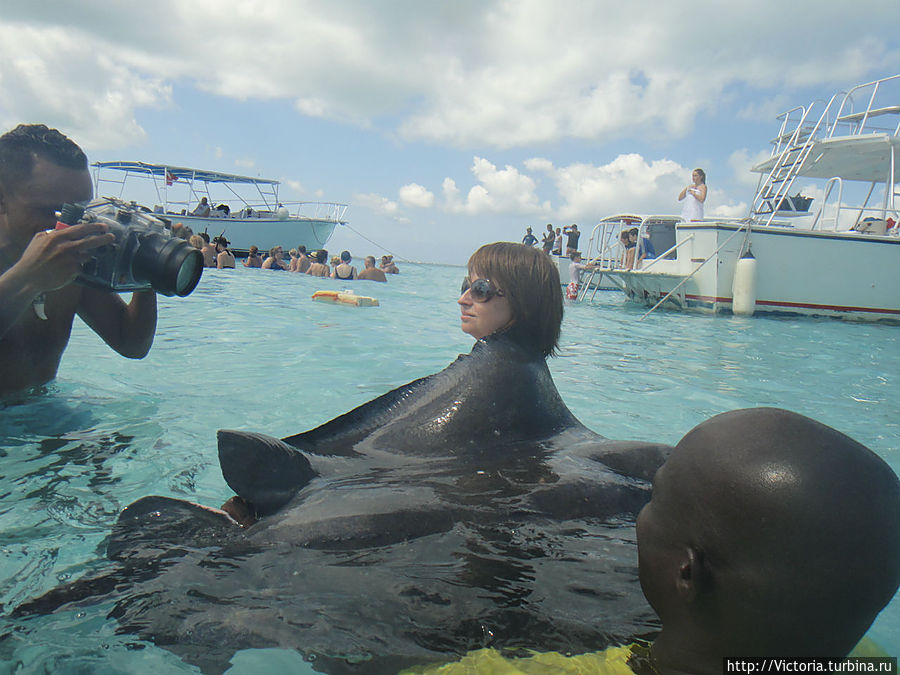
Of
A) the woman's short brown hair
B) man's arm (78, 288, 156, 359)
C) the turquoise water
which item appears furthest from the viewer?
man's arm (78, 288, 156, 359)

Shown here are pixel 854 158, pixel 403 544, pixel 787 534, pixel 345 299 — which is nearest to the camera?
pixel 787 534

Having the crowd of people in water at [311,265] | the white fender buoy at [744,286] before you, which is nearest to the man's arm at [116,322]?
the white fender buoy at [744,286]

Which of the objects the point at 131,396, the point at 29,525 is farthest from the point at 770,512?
the point at 131,396

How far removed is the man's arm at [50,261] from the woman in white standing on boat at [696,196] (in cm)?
1450

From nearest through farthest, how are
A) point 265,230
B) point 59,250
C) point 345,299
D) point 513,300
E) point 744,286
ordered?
1. point 59,250
2. point 513,300
3. point 345,299
4. point 744,286
5. point 265,230

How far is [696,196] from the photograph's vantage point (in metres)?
14.8

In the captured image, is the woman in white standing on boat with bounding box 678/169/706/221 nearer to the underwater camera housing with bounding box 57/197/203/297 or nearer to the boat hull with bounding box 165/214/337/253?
the underwater camera housing with bounding box 57/197/203/297

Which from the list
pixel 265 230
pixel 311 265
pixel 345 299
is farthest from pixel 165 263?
pixel 265 230

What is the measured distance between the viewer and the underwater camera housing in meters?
2.53

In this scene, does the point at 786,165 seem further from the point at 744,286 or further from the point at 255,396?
the point at 255,396

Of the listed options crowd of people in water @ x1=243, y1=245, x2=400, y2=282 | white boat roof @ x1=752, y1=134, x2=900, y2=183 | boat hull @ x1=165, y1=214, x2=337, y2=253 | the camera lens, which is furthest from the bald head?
boat hull @ x1=165, y1=214, x2=337, y2=253

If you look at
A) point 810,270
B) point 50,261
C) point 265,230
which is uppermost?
point 265,230

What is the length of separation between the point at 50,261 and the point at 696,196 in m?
14.6

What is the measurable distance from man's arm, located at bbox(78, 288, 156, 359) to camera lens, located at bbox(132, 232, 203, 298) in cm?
104
